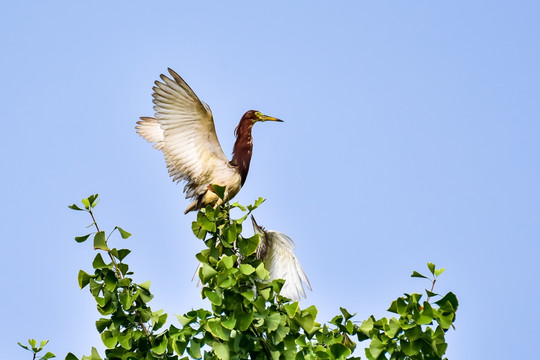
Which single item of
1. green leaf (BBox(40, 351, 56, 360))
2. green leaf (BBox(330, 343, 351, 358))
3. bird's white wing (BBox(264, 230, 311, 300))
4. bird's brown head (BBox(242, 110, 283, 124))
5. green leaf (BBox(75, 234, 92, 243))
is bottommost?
green leaf (BBox(40, 351, 56, 360))

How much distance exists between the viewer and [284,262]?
1063 centimetres

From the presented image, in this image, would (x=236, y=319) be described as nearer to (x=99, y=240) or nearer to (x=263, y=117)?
(x=99, y=240)

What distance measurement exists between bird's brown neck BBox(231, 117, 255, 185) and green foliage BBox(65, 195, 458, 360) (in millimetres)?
Result: 3405

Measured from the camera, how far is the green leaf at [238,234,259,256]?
18.7 feet

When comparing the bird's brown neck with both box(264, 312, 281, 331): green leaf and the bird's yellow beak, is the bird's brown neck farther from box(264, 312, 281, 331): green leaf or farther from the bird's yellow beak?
box(264, 312, 281, 331): green leaf

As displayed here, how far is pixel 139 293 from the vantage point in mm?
5785

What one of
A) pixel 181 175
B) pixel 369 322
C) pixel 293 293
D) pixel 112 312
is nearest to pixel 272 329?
pixel 369 322

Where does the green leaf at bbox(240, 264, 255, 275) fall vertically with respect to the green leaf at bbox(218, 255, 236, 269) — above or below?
below

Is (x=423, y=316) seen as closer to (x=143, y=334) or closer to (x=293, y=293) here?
(x=143, y=334)

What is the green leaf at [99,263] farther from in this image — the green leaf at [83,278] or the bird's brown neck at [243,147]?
the bird's brown neck at [243,147]

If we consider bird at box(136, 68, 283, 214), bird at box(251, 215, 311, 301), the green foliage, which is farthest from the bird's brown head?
the green foliage

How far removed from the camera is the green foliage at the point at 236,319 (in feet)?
17.5

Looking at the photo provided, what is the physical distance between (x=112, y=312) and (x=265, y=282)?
3.62 ft

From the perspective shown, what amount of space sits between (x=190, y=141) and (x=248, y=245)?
3.77 metres
